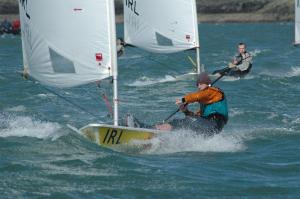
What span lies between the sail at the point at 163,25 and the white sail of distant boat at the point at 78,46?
9780mm

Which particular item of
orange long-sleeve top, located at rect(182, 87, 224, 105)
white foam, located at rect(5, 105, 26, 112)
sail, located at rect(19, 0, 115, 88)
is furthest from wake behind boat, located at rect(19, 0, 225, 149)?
white foam, located at rect(5, 105, 26, 112)

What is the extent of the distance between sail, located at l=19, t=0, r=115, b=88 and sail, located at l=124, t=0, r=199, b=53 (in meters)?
9.77

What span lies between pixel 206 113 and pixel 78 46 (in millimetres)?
2107

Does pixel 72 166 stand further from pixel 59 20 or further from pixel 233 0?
pixel 233 0

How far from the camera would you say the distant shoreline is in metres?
81.8

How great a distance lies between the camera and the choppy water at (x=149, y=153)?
10516 mm

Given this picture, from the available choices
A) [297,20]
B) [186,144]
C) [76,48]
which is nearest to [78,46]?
[76,48]

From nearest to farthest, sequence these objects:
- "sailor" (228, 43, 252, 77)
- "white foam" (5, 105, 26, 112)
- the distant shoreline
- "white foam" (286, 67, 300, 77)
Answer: "white foam" (5, 105, 26, 112) → "sailor" (228, 43, 252, 77) → "white foam" (286, 67, 300, 77) → the distant shoreline

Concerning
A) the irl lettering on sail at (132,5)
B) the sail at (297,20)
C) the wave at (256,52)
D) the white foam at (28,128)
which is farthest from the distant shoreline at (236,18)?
the white foam at (28,128)

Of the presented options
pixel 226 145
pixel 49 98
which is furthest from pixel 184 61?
pixel 226 145

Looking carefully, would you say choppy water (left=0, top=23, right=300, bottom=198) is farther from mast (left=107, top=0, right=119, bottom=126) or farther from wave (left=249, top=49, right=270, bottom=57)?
wave (left=249, top=49, right=270, bottom=57)

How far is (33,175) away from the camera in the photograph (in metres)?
11.0

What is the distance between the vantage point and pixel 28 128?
14.5m

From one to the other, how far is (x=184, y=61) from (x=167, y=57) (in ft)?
4.46
